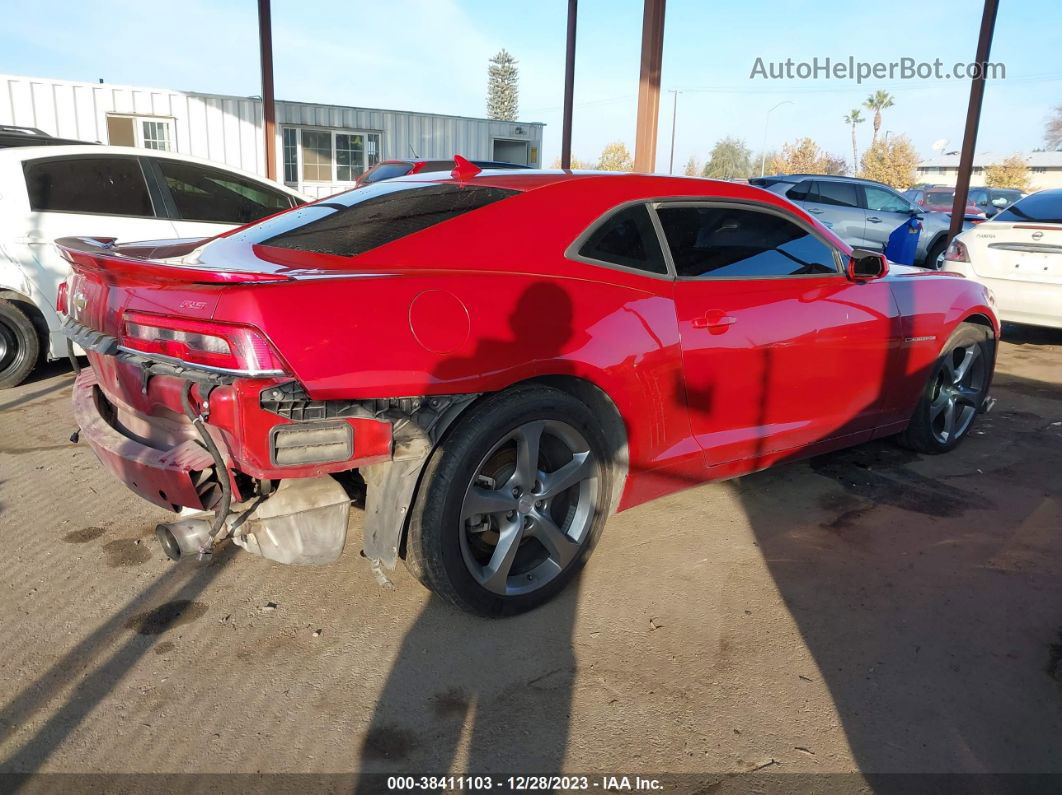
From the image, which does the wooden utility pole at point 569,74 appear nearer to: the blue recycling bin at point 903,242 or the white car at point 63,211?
the blue recycling bin at point 903,242

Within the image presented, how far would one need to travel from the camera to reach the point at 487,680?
8.33 ft

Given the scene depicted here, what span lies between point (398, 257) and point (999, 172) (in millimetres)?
50223

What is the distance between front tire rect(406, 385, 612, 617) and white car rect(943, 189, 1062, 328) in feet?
17.8

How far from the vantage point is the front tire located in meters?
2.57

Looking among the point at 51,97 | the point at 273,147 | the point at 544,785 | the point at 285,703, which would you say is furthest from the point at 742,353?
the point at 51,97

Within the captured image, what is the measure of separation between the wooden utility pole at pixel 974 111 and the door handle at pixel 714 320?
780cm

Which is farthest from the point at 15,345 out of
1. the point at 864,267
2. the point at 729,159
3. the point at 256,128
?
the point at 729,159

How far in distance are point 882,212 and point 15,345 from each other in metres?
12.2

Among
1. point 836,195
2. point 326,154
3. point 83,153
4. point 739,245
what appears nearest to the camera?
point 739,245

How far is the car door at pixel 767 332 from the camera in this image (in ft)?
10.5

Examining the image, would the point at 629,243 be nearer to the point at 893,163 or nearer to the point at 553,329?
the point at 553,329

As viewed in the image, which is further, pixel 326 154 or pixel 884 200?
pixel 326 154

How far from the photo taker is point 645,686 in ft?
8.30

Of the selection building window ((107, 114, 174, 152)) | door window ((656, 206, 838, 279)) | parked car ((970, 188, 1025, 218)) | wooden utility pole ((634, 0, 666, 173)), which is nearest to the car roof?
door window ((656, 206, 838, 279))
